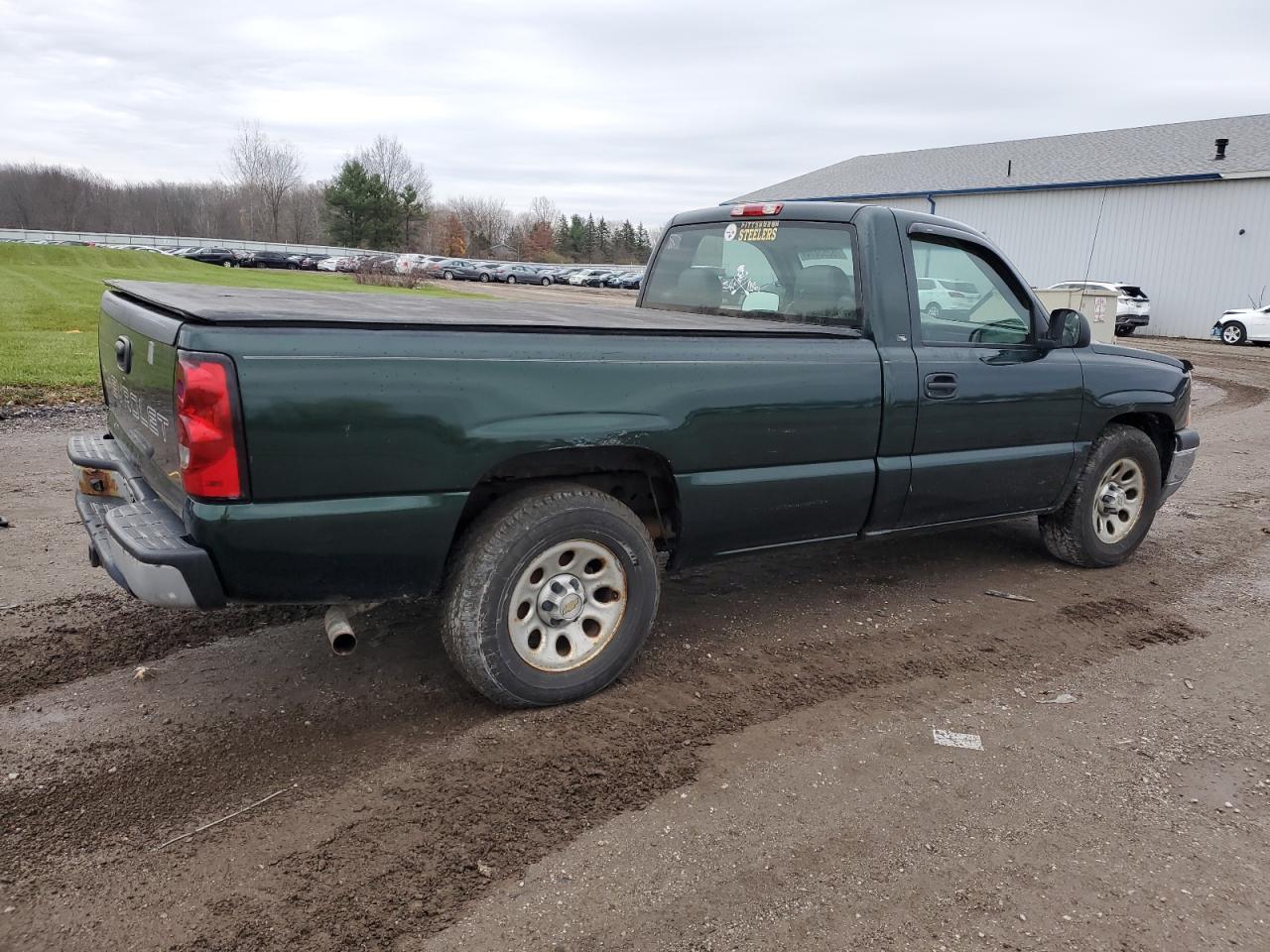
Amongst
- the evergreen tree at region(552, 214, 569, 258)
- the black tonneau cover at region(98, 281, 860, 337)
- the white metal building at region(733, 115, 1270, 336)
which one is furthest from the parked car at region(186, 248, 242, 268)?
the black tonneau cover at region(98, 281, 860, 337)

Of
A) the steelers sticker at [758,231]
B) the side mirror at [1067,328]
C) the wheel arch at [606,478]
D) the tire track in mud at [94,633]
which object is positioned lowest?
the tire track in mud at [94,633]

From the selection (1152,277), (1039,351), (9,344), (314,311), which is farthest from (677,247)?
(1152,277)

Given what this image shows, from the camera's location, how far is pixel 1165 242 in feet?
100

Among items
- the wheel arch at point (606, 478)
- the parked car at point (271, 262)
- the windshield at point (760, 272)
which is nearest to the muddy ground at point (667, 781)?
the wheel arch at point (606, 478)

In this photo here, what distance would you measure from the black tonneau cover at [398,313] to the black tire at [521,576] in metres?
0.65

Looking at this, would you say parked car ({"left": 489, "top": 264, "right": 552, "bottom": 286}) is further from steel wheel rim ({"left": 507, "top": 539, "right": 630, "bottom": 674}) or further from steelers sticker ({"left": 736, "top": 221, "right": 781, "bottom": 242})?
steel wheel rim ({"left": 507, "top": 539, "right": 630, "bottom": 674})

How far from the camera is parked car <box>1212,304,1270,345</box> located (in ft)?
84.6

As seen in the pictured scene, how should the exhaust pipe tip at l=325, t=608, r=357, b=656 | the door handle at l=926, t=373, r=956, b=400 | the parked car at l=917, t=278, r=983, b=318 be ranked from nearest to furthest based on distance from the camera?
the exhaust pipe tip at l=325, t=608, r=357, b=656, the door handle at l=926, t=373, r=956, b=400, the parked car at l=917, t=278, r=983, b=318

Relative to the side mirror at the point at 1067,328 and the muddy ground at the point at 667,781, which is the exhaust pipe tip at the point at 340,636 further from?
the side mirror at the point at 1067,328

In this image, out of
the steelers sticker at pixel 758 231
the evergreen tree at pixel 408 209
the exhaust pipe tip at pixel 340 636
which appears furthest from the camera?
the evergreen tree at pixel 408 209

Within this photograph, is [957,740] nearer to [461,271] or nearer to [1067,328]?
[1067,328]

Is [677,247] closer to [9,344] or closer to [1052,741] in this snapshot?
[1052,741]

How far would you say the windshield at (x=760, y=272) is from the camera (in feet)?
14.4

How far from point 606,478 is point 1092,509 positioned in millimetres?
3128
